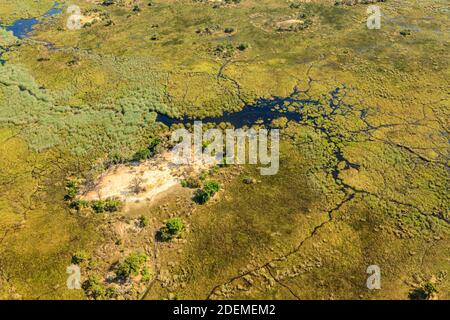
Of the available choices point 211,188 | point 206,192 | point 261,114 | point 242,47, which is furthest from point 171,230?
point 242,47

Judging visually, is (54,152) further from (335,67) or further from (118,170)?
(335,67)

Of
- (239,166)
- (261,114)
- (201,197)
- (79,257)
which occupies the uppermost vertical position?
(261,114)


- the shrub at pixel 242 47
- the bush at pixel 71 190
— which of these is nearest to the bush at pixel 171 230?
the bush at pixel 71 190

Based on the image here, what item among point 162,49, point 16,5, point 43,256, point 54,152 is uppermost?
point 16,5

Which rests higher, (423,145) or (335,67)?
(335,67)

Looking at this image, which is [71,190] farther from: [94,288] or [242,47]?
[242,47]

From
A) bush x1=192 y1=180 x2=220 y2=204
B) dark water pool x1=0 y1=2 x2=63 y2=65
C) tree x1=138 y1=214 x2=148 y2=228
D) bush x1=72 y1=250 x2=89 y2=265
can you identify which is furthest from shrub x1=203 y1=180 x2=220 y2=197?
dark water pool x1=0 y1=2 x2=63 y2=65
